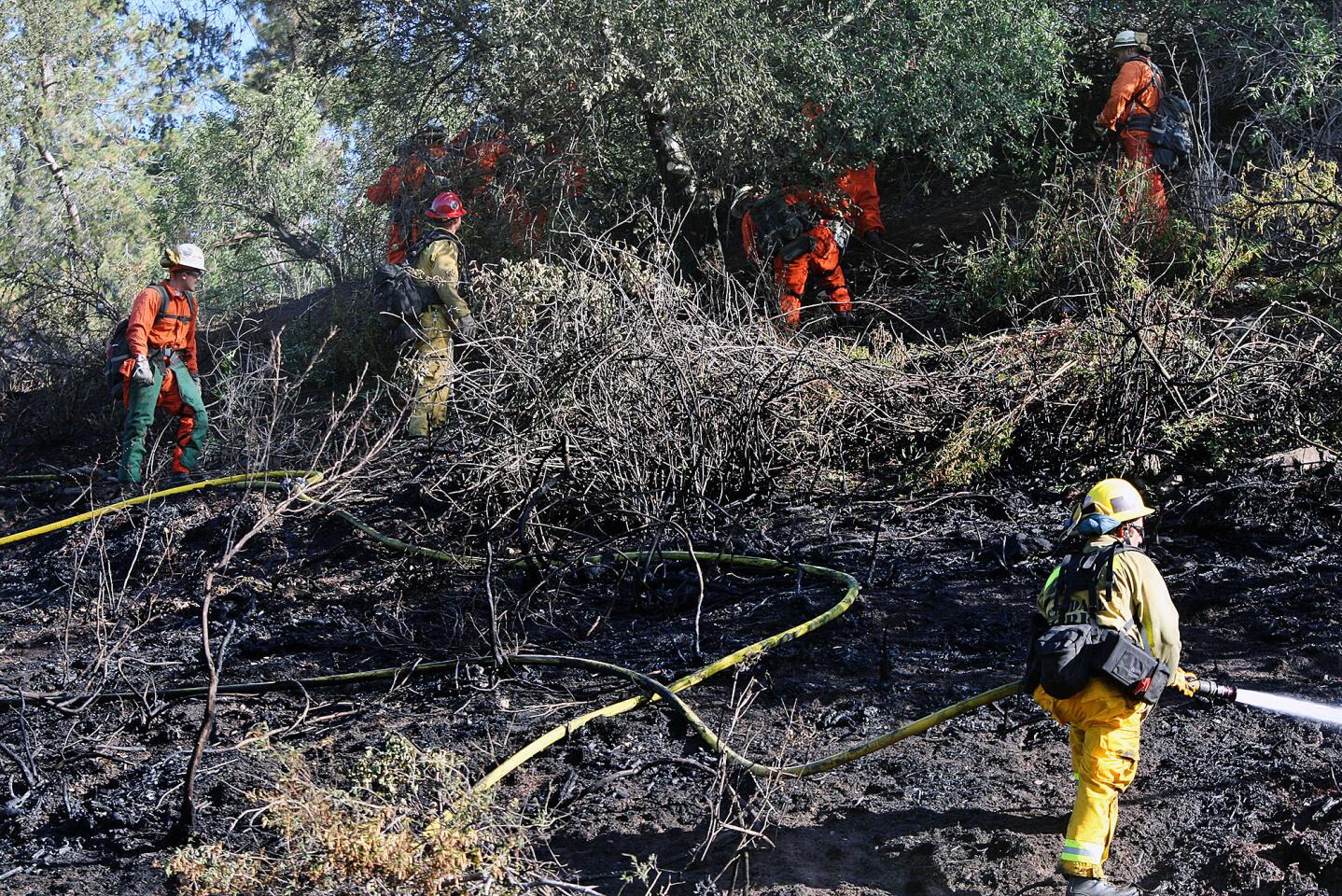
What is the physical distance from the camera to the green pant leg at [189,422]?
9898mm

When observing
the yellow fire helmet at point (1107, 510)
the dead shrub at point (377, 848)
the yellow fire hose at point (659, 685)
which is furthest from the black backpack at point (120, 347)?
the yellow fire helmet at point (1107, 510)

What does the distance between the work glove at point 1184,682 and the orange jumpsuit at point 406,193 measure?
7.82 meters

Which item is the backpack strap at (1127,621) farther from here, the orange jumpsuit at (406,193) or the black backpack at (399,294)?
the orange jumpsuit at (406,193)

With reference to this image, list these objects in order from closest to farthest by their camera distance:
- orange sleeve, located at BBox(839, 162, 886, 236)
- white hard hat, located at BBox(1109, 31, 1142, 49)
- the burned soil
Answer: the burned soil
white hard hat, located at BBox(1109, 31, 1142, 49)
orange sleeve, located at BBox(839, 162, 886, 236)

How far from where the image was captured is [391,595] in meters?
7.59

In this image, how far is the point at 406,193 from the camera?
10812mm

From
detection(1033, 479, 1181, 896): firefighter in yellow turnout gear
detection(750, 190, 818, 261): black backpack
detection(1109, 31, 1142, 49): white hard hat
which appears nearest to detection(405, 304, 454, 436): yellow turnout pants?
detection(750, 190, 818, 261): black backpack

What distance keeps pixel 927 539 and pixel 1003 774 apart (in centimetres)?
243

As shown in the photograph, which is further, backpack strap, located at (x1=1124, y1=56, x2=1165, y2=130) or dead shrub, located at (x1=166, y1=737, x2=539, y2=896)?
backpack strap, located at (x1=1124, y1=56, x2=1165, y2=130)

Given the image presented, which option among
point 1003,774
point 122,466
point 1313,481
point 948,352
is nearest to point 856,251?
point 948,352

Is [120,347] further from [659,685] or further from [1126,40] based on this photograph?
[1126,40]

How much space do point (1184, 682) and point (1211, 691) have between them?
140 mm

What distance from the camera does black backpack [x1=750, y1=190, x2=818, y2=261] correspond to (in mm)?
10188

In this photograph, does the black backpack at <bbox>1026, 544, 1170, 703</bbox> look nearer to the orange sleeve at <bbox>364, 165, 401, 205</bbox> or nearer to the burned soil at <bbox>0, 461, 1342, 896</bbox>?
the burned soil at <bbox>0, 461, 1342, 896</bbox>
